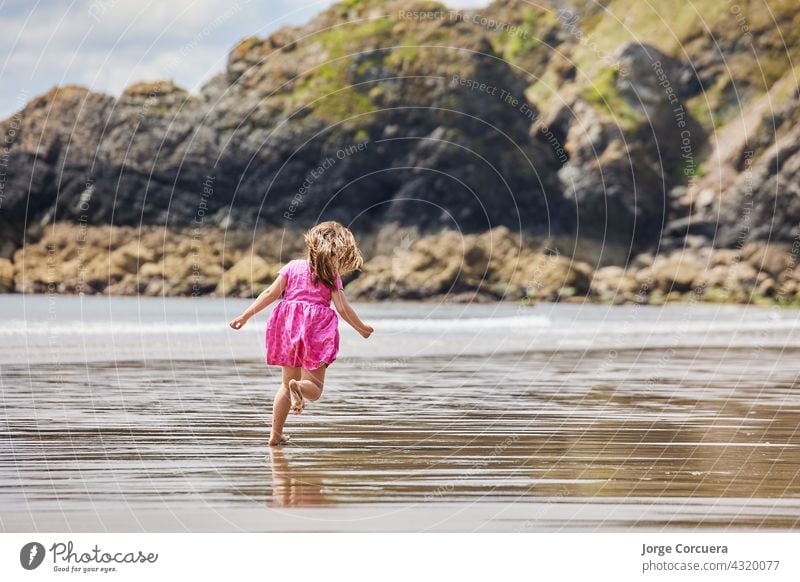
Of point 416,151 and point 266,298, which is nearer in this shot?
point 266,298

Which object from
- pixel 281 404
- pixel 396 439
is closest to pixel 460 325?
pixel 396 439

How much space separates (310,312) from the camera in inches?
370

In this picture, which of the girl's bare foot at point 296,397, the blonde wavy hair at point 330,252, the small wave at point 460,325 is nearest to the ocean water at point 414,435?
the girl's bare foot at point 296,397

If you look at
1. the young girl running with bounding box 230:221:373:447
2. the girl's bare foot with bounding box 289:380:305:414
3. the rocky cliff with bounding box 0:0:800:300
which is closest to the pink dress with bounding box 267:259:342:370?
the young girl running with bounding box 230:221:373:447

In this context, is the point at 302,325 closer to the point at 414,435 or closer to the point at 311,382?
the point at 311,382

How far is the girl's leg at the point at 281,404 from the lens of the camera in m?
9.58

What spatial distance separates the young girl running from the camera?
9289mm

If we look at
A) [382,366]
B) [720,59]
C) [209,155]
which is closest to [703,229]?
[720,59]

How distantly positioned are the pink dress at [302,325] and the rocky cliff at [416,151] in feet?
300

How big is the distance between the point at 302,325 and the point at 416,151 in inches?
4039

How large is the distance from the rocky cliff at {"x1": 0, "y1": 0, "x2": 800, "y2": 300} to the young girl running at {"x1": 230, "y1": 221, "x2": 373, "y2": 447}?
91.5 m

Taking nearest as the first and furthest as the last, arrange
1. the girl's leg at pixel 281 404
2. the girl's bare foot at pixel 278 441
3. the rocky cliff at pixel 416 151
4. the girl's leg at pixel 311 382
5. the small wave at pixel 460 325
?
the girl's leg at pixel 311 382
the girl's leg at pixel 281 404
the girl's bare foot at pixel 278 441
the small wave at pixel 460 325
the rocky cliff at pixel 416 151

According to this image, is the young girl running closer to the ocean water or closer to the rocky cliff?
the ocean water

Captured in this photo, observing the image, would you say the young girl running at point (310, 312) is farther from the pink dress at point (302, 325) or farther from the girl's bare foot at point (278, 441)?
the girl's bare foot at point (278, 441)
